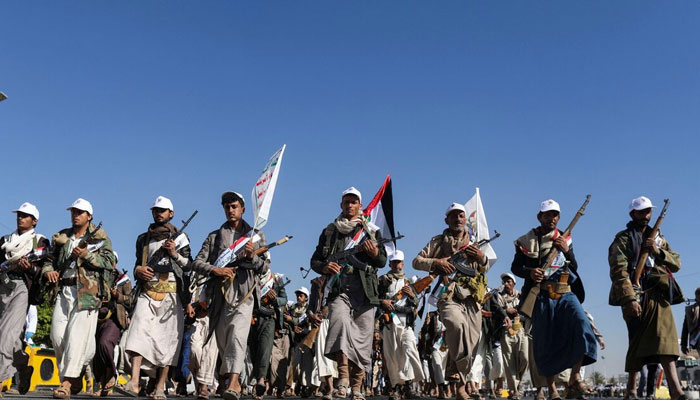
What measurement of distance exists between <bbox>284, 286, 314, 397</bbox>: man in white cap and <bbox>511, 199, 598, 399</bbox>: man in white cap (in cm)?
745

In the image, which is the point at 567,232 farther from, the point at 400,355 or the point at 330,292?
the point at 400,355

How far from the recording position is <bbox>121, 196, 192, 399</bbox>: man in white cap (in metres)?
8.91

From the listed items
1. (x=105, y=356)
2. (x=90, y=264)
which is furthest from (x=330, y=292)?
(x=105, y=356)

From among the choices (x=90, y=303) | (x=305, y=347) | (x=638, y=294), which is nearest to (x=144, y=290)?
(x=90, y=303)

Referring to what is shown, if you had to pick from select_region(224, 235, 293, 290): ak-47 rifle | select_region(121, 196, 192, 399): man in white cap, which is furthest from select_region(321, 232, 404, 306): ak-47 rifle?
select_region(121, 196, 192, 399): man in white cap

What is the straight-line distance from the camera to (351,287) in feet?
28.6

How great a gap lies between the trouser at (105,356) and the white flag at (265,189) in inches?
148

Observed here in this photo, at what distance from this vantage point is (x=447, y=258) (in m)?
9.41

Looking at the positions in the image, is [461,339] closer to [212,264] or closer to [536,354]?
[536,354]

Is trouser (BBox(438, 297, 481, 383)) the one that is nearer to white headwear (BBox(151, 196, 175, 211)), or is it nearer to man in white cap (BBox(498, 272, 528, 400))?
white headwear (BBox(151, 196, 175, 211))

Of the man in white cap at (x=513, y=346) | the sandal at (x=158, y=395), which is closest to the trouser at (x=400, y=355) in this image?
the man in white cap at (x=513, y=346)

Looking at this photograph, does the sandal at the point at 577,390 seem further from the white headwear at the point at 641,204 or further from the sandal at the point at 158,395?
the sandal at the point at 158,395

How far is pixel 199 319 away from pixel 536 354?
207 inches

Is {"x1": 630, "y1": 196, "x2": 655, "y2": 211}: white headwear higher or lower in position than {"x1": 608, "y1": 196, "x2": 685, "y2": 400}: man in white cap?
higher
